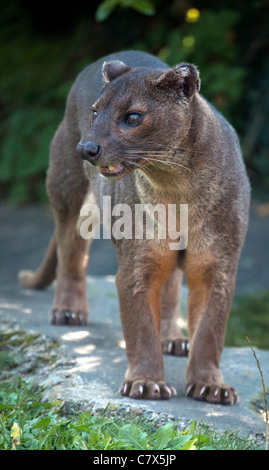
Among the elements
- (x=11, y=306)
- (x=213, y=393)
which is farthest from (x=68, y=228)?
(x=213, y=393)

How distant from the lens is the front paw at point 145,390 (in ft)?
16.2

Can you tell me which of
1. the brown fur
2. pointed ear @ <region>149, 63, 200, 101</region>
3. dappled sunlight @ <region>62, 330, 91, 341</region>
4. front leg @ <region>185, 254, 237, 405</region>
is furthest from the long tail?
pointed ear @ <region>149, 63, 200, 101</region>

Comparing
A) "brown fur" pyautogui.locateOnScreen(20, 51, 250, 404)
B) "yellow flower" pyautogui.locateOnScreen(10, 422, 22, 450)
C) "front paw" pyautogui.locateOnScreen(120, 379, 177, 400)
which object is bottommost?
"front paw" pyautogui.locateOnScreen(120, 379, 177, 400)

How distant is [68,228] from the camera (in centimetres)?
706

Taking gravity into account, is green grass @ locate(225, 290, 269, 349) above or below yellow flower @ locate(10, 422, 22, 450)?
below

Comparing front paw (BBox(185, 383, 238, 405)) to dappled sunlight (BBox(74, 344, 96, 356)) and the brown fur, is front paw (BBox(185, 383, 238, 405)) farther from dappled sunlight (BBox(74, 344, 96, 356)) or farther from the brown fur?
dappled sunlight (BBox(74, 344, 96, 356))

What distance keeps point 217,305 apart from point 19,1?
12.1 metres

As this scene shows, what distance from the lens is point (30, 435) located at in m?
3.99

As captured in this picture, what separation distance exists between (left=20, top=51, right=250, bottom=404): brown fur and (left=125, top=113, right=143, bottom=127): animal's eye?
0.02 meters

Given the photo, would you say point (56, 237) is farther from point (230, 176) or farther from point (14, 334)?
A: point (230, 176)

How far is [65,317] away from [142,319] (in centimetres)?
189

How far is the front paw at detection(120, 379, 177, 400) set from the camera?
4.95m

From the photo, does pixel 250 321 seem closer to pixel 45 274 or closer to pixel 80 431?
pixel 45 274
